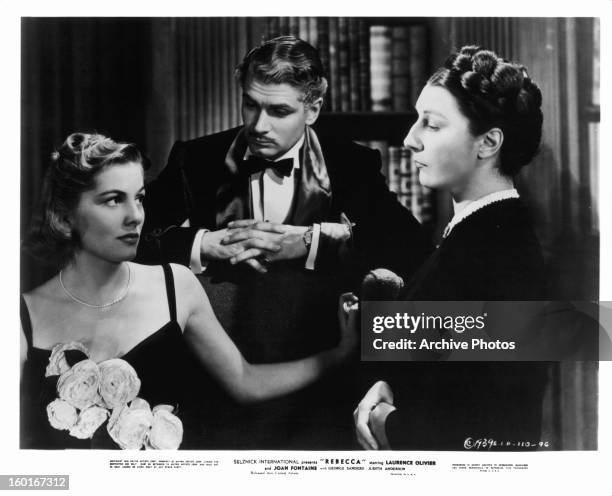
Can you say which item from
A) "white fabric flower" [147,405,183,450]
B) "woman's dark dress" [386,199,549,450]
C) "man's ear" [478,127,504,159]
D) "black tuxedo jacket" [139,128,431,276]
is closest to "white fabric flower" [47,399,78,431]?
"white fabric flower" [147,405,183,450]

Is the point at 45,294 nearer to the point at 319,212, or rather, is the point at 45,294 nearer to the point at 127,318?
the point at 127,318

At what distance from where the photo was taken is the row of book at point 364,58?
7.23ft

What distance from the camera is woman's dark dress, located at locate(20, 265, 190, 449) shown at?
2195 mm

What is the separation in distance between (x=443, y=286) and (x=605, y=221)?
2.13 ft

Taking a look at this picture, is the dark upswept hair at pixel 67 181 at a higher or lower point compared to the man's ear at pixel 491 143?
lower

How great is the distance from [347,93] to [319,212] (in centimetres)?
44

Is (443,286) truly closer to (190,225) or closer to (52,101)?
(190,225)

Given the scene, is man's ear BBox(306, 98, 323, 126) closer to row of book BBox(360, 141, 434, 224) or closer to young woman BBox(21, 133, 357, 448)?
row of book BBox(360, 141, 434, 224)

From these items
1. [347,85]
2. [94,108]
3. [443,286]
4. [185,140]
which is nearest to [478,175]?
[443,286]

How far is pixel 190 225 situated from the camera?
7.23 feet

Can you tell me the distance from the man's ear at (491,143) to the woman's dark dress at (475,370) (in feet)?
0.58

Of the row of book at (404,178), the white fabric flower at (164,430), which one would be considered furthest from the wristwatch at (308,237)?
the white fabric flower at (164,430)

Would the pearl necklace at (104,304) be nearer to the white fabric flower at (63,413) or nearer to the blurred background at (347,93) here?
the blurred background at (347,93)
